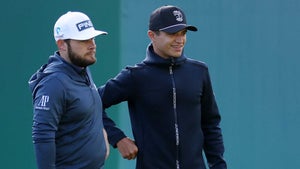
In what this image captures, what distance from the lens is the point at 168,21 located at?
4.47 m

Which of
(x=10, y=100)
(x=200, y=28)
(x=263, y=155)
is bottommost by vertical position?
(x=263, y=155)

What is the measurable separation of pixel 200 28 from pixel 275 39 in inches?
24.6

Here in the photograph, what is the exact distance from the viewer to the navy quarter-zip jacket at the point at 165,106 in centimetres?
441

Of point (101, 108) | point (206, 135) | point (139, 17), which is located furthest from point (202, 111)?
point (139, 17)

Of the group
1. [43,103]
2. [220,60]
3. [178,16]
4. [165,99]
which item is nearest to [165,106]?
[165,99]

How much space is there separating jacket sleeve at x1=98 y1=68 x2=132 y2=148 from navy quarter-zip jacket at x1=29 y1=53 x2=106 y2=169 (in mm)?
238

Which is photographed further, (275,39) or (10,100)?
(275,39)

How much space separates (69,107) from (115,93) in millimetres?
538

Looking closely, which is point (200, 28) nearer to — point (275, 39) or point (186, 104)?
point (275, 39)

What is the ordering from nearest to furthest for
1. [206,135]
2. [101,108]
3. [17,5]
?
[101,108], [206,135], [17,5]

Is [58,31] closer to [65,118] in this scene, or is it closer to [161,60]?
[65,118]

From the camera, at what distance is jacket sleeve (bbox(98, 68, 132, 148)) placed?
4496 millimetres

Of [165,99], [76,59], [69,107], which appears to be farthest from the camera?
[165,99]

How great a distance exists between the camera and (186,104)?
4.44 metres
